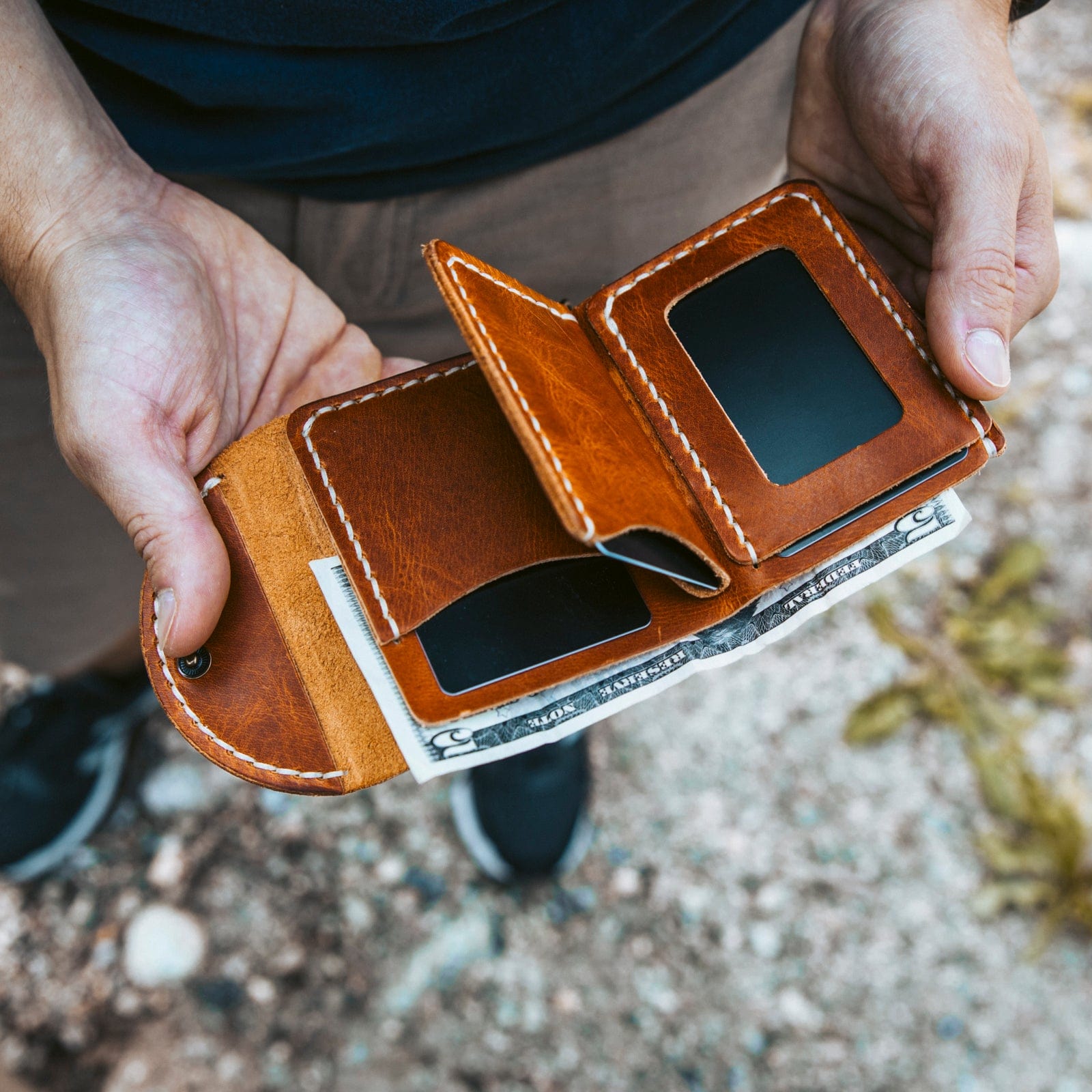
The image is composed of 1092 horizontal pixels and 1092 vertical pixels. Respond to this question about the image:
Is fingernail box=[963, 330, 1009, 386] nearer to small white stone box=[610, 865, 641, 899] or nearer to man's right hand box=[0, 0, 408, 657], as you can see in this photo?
man's right hand box=[0, 0, 408, 657]

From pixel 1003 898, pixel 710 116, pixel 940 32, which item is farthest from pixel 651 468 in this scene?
pixel 1003 898

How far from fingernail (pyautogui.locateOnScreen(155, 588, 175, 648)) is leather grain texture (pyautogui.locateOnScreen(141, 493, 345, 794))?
0.20 feet

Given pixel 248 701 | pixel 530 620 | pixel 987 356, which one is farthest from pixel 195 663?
pixel 987 356

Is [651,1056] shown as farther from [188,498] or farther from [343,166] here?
[343,166]

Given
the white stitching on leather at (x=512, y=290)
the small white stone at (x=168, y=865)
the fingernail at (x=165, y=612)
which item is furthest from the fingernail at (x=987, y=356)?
the small white stone at (x=168, y=865)

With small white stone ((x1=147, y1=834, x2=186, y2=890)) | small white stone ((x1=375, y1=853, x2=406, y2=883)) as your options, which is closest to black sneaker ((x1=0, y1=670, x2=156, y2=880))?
small white stone ((x1=147, y1=834, x2=186, y2=890))

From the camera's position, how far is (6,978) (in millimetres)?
2592

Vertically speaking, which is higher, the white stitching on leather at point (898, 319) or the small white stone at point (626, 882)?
the white stitching on leather at point (898, 319)

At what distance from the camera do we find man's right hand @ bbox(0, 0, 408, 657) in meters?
1.58

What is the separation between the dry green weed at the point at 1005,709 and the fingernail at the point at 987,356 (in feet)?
5.11

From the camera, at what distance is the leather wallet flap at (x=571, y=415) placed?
136 centimetres

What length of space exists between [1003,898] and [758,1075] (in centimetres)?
91

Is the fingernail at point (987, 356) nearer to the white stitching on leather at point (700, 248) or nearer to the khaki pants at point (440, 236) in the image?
the white stitching on leather at point (700, 248)

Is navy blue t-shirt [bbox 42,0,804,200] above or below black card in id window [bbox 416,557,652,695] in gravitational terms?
above
